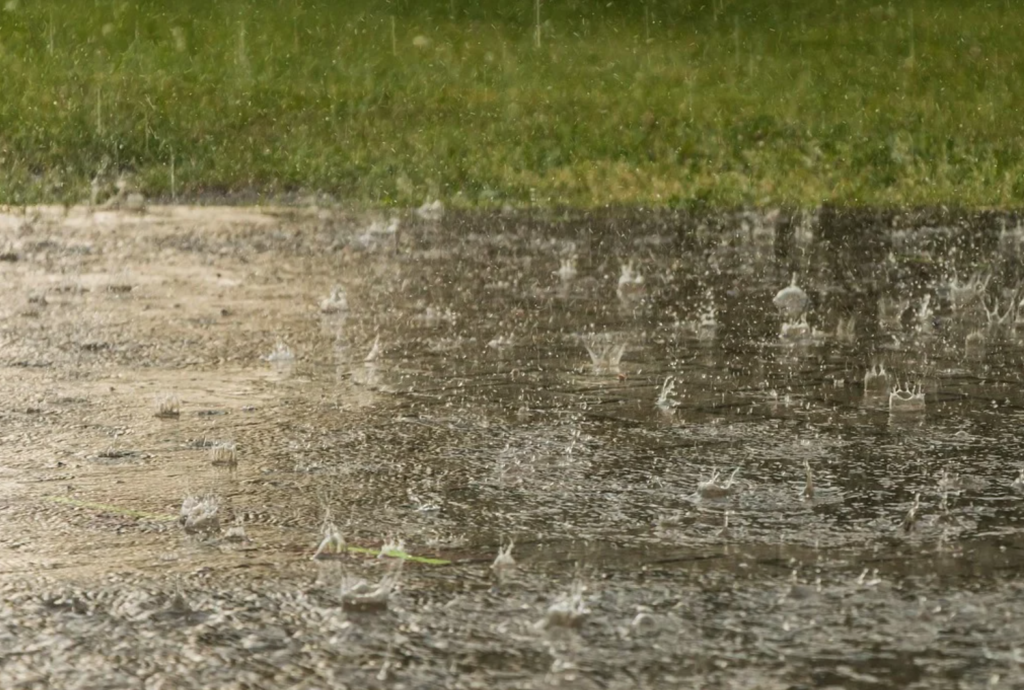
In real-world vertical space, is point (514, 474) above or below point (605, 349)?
above

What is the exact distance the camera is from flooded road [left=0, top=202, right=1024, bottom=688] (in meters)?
4.06

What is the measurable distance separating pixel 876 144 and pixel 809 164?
2.34ft

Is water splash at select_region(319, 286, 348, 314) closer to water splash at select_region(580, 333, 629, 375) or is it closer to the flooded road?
the flooded road

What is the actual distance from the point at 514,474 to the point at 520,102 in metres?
11.4

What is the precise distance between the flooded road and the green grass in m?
3.36

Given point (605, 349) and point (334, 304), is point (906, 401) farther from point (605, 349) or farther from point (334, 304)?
point (334, 304)

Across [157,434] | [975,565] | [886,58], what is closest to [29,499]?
[157,434]

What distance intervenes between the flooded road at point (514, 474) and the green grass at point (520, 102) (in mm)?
3357

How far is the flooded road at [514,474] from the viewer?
406 cm

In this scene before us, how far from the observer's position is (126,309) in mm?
9984

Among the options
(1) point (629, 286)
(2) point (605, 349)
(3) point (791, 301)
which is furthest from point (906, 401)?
(1) point (629, 286)

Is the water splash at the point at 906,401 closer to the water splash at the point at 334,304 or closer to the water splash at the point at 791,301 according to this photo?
the water splash at the point at 791,301

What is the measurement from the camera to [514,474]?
589 cm

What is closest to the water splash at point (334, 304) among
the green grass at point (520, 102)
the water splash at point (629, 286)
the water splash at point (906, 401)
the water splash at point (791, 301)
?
the water splash at point (629, 286)
